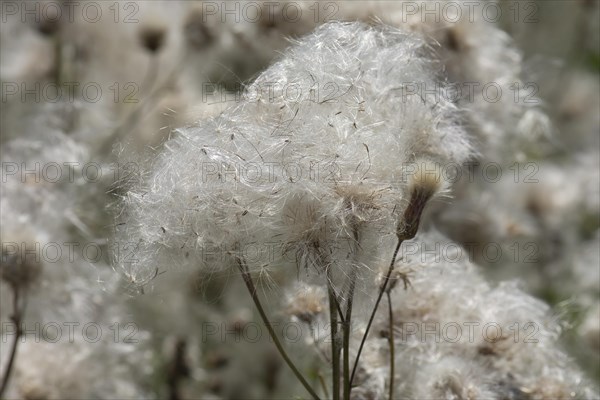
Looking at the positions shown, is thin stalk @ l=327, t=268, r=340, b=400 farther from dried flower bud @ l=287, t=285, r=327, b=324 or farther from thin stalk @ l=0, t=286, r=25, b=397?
thin stalk @ l=0, t=286, r=25, b=397

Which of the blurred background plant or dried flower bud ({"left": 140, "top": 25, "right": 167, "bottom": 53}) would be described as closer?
the blurred background plant

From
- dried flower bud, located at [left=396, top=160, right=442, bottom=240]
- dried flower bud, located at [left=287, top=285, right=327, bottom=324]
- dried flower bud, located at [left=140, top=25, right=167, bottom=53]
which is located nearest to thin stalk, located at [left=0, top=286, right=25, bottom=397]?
dried flower bud, located at [left=287, top=285, right=327, bottom=324]

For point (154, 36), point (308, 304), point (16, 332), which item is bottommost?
point (16, 332)

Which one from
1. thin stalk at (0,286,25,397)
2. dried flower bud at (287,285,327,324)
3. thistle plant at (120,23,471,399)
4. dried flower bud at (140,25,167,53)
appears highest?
dried flower bud at (140,25,167,53)

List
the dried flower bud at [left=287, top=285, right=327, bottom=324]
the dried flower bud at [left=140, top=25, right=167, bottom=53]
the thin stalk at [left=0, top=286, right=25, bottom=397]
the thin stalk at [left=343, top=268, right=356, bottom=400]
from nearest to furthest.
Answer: the thin stalk at [left=343, top=268, right=356, bottom=400] < the dried flower bud at [left=287, top=285, right=327, bottom=324] < the thin stalk at [left=0, top=286, right=25, bottom=397] < the dried flower bud at [left=140, top=25, right=167, bottom=53]

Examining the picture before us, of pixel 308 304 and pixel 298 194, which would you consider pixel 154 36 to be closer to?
pixel 308 304

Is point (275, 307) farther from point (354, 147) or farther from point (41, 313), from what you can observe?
point (354, 147)

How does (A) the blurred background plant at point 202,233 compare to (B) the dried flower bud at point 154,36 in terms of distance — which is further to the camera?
(B) the dried flower bud at point 154,36

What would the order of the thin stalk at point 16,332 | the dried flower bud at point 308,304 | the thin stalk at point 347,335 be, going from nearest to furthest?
the thin stalk at point 347,335 → the dried flower bud at point 308,304 → the thin stalk at point 16,332

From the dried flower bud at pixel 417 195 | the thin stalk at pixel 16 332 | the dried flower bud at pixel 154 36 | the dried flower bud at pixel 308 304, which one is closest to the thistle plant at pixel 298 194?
the dried flower bud at pixel 417 195

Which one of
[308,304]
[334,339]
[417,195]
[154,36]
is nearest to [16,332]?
[308,304]

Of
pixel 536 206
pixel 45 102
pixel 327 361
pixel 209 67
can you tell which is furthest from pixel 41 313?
pixel 536 206

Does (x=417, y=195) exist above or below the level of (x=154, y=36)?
below

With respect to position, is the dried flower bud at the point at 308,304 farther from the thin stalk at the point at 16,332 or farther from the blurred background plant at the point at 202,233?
the thin stalk at the point at 16,332
